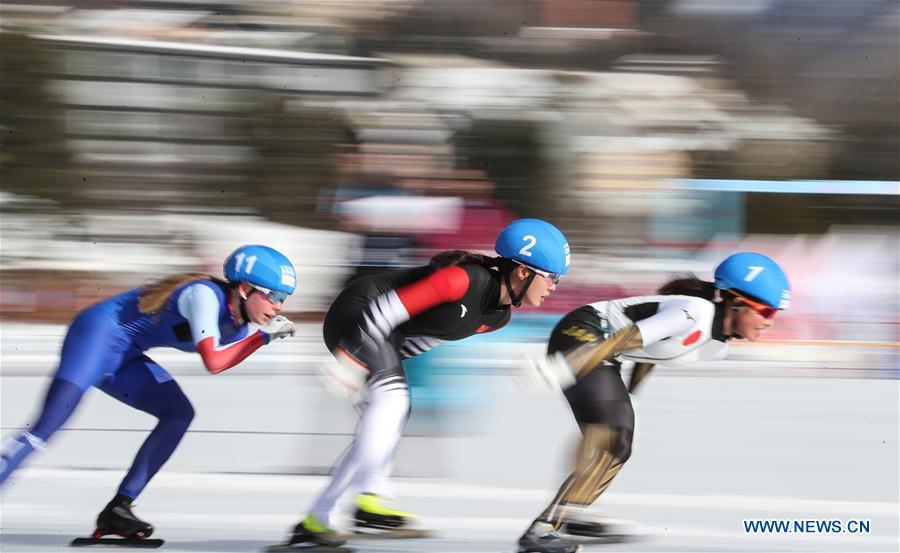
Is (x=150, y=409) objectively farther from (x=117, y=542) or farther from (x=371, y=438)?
(x=371, y=438)

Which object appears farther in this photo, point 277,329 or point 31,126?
point 31,126

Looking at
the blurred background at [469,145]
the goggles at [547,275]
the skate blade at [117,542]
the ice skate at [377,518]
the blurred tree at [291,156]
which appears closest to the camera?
the goggles at [547,275]

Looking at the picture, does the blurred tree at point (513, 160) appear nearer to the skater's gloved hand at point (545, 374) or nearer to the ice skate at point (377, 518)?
the ice skate at point (377, 518)

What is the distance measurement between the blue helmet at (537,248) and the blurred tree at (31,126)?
972 cm

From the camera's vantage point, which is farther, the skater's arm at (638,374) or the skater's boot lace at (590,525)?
the skater's arm at (638,374)

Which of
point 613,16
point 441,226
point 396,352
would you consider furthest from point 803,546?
point 613,16


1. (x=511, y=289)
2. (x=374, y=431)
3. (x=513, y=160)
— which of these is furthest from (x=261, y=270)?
(x=513, y=160)

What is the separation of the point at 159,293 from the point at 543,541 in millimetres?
1484

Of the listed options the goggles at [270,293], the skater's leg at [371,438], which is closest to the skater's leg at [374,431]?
the skater's leg at [371,438]

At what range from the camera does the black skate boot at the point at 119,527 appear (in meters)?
3.66

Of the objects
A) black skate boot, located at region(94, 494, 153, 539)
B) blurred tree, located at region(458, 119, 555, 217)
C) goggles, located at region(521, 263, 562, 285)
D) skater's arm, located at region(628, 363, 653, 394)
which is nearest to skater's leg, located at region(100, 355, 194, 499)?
black skate boot, located at region(94, 494, 153, 539)

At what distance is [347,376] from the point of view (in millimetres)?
3477

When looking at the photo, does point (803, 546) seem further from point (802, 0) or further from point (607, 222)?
point (802, 0)

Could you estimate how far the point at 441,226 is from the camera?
331 inches
